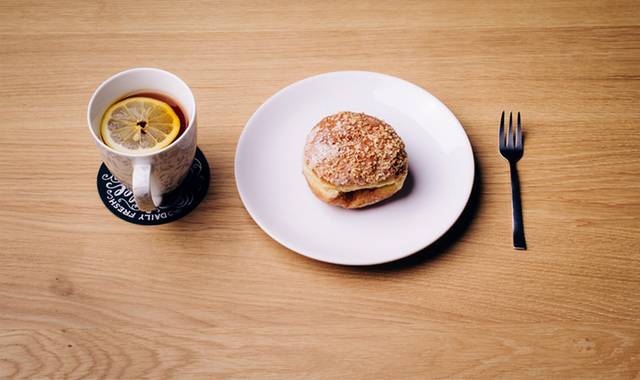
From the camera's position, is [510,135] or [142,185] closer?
[142,185]

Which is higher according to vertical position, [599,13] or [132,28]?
[132,28]

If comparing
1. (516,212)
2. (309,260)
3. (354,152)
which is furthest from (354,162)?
(516,212)

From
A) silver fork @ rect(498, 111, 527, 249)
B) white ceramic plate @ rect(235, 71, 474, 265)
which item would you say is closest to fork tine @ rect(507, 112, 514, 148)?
silver fork @ rect(498, 111, 527, 249)

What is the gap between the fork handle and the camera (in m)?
0.94

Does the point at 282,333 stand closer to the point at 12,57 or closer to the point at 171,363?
the point at 171,363

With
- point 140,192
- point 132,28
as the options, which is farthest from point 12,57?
point 140,192

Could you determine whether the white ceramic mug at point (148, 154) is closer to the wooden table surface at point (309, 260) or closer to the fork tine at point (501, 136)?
the wooden table surface at point (309, 260)

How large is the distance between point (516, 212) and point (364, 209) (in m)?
0.28

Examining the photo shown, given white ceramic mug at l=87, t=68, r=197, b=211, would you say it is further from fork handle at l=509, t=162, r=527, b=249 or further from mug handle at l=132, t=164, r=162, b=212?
fork handle at l=509, t=162, r=527, b=249

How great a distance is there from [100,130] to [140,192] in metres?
0.15

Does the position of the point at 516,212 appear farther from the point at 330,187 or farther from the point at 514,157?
the point at 330,187

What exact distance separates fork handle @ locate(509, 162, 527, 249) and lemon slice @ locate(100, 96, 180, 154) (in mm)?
625

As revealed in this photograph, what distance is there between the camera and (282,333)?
845 mm

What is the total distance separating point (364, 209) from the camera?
3.15ft
